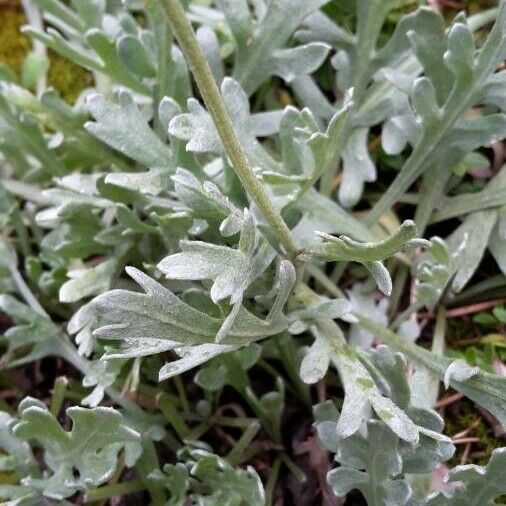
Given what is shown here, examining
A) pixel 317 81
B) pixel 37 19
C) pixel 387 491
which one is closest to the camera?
pixel 387 491

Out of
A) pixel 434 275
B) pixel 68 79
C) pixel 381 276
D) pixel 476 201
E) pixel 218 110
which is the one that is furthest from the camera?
pixel 68 79

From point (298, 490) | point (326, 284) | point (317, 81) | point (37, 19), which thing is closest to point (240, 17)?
point (317, 81)

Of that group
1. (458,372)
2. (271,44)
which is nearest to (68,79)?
(271,44)

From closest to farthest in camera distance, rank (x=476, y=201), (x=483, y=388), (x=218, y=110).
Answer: (x=218, y=110), (x=483, y=388), (x=476, y=201)

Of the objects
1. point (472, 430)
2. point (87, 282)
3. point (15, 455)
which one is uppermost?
point (87, 282)

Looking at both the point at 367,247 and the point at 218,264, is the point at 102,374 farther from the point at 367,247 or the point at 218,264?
the point at 367,247

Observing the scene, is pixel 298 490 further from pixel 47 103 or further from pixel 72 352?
pixel 47 103

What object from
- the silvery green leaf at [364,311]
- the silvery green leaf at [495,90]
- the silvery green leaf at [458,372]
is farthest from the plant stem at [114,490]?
the silvery green leaf at [495,90]
